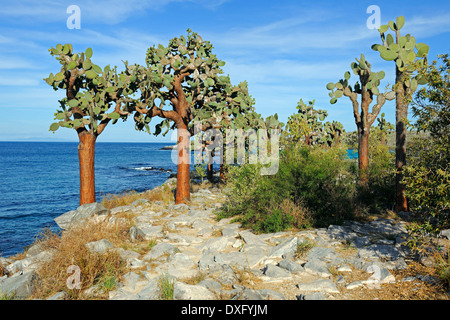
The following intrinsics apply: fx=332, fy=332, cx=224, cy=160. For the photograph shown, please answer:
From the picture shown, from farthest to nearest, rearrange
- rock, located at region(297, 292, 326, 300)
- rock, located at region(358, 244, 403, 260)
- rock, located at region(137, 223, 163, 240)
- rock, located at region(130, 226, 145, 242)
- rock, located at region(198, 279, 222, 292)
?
rock, located at region(137, 223, 163, 240) → rock, located at region(130, 226, 145, 242) → rock, located at region(358, 244, 403, 260) → rock, located at region(198, 279, 222, 292) → rock, located at region(297, 292, 326, 300)

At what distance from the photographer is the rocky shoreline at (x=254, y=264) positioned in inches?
209

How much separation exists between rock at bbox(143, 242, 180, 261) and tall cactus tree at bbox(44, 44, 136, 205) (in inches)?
218

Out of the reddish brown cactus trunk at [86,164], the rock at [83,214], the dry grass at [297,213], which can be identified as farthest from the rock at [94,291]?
the reddish brown cactus trunk at [86,164]

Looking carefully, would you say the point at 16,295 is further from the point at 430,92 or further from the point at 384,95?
the point at 384,95

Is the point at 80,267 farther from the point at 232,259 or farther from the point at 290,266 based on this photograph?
the point at 290,266

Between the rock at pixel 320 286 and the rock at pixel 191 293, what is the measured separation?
1.53m

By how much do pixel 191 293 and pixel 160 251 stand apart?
2.43 metres

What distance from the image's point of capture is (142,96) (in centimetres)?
1241

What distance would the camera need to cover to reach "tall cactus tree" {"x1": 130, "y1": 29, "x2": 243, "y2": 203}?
39.9 feet

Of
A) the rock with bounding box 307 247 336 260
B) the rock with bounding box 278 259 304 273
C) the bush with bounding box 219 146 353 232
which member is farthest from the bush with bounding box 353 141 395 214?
the rock with bounding box 278 259 304 273

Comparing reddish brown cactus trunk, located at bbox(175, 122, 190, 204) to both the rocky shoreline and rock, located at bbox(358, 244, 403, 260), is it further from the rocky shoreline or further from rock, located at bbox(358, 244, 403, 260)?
rock, located at bbox(358, 244, 403, 260)

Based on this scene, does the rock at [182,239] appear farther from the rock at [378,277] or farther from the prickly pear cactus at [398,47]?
the prickly pear cactus at [398,47]
